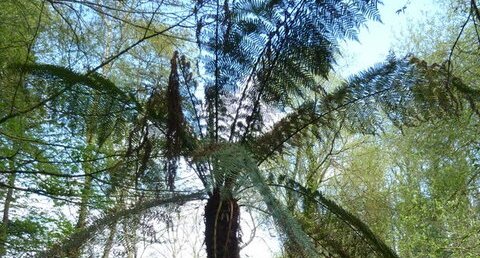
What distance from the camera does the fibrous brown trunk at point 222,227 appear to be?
1.37 metres

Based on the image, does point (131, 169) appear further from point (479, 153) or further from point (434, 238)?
point (434, 238)

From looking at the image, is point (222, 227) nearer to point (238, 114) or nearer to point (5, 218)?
point (238, 114)

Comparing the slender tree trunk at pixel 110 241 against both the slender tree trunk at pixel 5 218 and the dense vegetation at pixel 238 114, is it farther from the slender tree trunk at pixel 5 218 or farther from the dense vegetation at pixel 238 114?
the slender tree trunk at pixel 5 218

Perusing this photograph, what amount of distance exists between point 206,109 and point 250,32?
0.26 meters

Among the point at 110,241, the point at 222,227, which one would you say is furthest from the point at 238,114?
the point at 110,241

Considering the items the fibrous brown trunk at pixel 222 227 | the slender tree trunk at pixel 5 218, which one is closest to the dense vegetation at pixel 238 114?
the fibrous brown trunk at pixel 222 227

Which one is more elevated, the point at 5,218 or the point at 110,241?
the point at 5,218

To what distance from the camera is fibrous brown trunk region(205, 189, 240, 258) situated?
137 centimetres

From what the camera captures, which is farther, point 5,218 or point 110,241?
point 5,218

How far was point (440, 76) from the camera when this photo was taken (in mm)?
1516

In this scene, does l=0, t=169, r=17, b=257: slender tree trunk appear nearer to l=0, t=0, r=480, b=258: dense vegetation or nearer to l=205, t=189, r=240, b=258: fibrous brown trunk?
l=0, t=0, r=480, b=258: dense vegetation

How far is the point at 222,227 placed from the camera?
4.59 feet

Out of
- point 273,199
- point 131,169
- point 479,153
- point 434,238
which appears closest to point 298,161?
point 434,238

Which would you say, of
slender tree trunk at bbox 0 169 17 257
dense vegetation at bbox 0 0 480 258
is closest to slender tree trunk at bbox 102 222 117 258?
dense vegetation at bbox 0 0 480 258
